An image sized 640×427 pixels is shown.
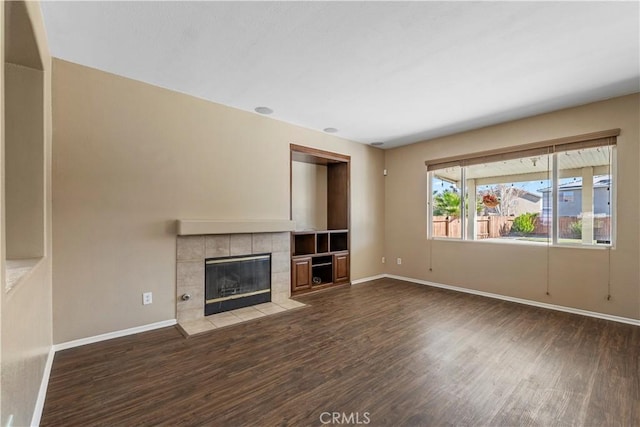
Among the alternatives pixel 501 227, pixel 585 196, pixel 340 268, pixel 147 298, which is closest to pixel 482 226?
pixel 501 227

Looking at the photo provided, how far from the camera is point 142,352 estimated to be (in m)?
2.59

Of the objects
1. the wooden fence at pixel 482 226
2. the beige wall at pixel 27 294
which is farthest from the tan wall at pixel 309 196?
the beige wall at pixel 27 294

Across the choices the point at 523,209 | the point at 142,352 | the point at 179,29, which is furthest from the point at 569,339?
the point at 179,29

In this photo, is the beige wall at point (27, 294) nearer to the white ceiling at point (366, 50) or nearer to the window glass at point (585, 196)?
the white ceiling at point (366, 50)

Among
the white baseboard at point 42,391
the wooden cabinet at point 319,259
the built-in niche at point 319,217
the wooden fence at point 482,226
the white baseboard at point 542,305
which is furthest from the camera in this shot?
the built-in niche at point 319,217

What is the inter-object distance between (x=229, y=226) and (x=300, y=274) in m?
1.51

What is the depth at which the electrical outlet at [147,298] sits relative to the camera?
306 centimetres

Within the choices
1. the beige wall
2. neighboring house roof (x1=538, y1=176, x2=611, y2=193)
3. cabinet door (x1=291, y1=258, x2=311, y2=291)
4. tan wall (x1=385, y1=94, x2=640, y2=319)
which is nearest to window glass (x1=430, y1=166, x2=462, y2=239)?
tan wall (x1=385, y1=94, x2=640, y2=319)

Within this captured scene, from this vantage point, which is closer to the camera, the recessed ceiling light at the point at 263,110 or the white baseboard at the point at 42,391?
the white baseboard at the point at 42,391

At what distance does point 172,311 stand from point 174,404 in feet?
4.99

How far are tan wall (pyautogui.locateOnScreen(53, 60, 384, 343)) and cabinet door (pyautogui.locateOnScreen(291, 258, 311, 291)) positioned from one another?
1.05 metres

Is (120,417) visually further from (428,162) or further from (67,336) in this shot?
(428,162)

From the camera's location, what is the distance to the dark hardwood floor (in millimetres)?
1815

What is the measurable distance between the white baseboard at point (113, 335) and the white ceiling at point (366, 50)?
2604mm
